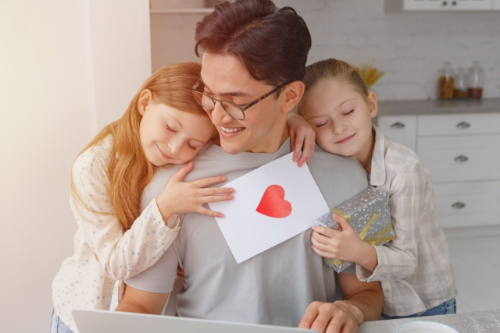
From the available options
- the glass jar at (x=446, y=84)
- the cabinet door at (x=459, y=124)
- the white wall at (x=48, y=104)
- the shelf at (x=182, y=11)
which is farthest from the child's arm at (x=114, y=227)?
A: the glass jar at (x=446, y=84)

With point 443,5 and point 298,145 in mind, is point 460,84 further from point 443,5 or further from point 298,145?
point 298,145

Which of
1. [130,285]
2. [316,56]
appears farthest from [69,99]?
[316,56]

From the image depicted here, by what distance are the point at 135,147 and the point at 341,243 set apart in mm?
613

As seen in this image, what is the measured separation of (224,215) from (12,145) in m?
1.03

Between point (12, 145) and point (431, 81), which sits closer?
point (12, 145)

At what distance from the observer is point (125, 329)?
2.93 feet

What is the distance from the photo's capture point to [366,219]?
132 centimetres

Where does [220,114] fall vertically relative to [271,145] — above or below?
above

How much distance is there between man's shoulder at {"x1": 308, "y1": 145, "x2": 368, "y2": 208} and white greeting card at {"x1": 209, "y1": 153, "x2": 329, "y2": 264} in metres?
0.04

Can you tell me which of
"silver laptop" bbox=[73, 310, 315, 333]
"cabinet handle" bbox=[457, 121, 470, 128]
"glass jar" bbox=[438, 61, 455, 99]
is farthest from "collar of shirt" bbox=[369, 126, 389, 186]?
"glass jar" bbox=[438, 61, 455, 99]

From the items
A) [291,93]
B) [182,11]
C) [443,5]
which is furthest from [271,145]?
[443,5]

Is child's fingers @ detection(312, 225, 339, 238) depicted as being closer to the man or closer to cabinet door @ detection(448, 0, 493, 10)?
the man

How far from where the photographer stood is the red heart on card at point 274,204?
136cm

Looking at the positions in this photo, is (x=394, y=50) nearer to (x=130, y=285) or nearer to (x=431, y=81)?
(x=431, y=81)
